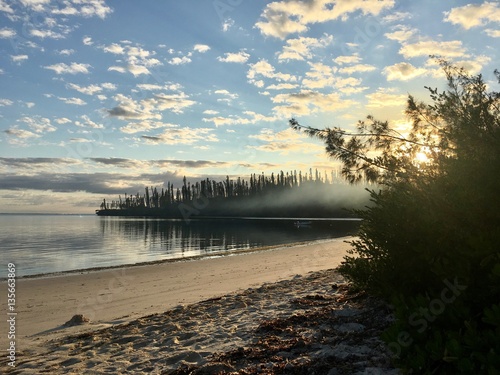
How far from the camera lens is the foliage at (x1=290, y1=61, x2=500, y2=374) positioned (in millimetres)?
2977

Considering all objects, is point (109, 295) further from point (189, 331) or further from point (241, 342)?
point (241, 342)

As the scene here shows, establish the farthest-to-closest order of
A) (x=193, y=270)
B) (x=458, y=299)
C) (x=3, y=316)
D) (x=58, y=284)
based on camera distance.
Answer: (x=193, y=270), (x=58, y=284), (x=3, y=316), (x=458, y=299)

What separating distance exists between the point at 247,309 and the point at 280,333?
7.68ft

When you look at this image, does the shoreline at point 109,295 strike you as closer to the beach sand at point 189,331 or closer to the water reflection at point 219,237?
the beach sand at point 189,331

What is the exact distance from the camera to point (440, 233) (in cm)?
431

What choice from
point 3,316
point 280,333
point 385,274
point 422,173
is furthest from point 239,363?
point 3,316

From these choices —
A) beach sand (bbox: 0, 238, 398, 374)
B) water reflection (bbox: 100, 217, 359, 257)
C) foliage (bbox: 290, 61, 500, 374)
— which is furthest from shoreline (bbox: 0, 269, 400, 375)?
water reflection (bbox: 100, 217, 359, 257)

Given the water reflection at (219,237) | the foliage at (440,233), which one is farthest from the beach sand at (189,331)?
the water reflection at (219,237)

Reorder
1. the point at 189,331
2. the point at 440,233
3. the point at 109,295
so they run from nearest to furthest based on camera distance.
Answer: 1. the point at 440,233
2. the point at 189,331
3. the point at 109,295

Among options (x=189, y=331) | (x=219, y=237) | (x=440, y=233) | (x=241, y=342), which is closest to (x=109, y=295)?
(x=189, y=331)

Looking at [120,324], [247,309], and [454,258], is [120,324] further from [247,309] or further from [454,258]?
[454,258]

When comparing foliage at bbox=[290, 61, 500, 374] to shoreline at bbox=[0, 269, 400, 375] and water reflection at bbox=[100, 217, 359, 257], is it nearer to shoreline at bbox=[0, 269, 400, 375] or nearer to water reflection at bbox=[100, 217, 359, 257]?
shoreline at bbox=[0, 269, 400, 375]

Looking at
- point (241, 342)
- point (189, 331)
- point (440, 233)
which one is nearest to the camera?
point (440, 233)

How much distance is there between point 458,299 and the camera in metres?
3.39
